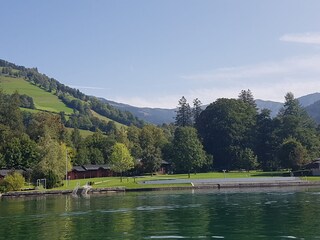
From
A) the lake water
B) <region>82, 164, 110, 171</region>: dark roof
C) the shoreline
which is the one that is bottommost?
the lake water

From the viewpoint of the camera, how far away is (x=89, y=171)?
13125 cm

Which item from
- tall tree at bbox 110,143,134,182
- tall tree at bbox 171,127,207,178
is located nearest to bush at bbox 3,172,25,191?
tall tree at bbox 110,143,134,182

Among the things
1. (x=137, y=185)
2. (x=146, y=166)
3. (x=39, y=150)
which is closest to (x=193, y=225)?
(x=137, y=185)

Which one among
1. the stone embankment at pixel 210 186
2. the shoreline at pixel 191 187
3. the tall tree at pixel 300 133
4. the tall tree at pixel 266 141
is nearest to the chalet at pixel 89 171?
the shoreline at pixel 191 187

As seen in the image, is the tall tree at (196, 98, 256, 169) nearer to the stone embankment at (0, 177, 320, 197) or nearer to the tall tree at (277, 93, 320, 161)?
the tall tree at (277, 93, 320, 161)

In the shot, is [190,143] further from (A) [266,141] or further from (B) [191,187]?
(B) [191,187]

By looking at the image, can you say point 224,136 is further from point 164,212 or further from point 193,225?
point 193,225

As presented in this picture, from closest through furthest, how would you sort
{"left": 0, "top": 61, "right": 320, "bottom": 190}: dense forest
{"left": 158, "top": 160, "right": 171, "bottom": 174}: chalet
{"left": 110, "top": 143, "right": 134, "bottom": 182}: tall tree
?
1. {"left": 110, "top": 143, "right": 134, "bottom": 182}: tall tree
2. {"left": 0, "top": 61, "right": 320, "bottom": 190}: dense forest
3. {"left": 158, "top": 160, "right": 171, "bottom": 174}: chalet

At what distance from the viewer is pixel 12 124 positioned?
140m

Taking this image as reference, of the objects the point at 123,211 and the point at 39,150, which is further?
the point at 39,150

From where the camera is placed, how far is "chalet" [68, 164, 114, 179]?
125950mm

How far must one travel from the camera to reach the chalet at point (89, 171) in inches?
4959

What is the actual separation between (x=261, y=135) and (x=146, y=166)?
133 feet

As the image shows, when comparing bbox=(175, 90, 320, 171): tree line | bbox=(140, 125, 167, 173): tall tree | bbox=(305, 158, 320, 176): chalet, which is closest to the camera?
bbox=(305, 158, 320, 176): chalet
